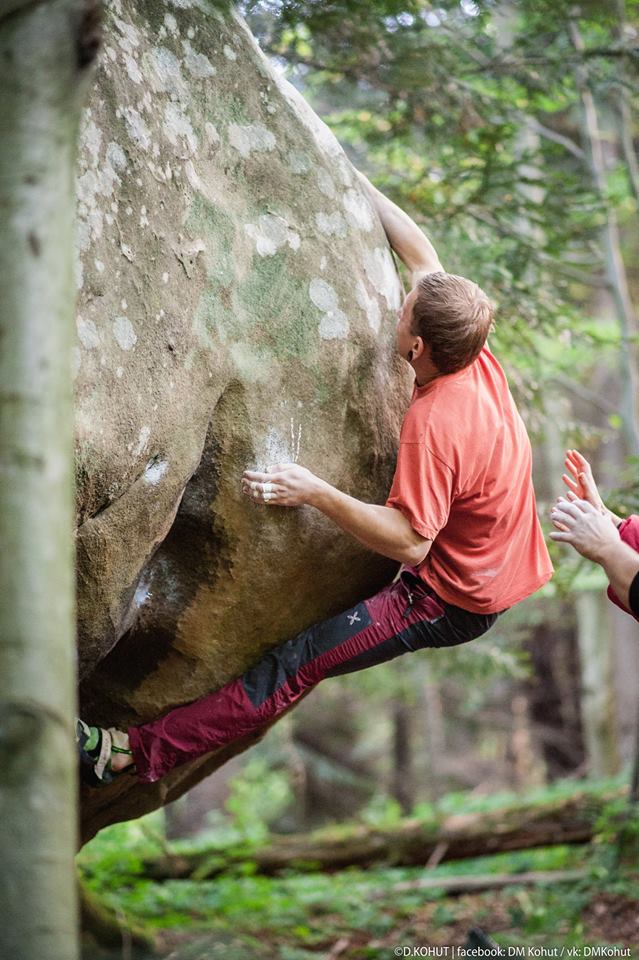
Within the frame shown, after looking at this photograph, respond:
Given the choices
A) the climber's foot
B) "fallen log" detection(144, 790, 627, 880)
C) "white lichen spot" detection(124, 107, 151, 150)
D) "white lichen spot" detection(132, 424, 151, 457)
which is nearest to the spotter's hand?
"white lichen spot" detection(132, 424, 151, 457)

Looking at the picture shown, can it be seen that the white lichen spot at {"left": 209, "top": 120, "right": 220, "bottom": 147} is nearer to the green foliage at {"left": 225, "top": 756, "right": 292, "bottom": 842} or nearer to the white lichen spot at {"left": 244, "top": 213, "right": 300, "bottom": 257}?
the white lichen spot at {"left": 244, "top": 213, "right": 300, "bottom": 257}

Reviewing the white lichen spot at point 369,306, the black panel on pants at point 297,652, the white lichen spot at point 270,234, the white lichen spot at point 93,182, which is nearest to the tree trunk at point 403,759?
the black panel on pants at point 297,652

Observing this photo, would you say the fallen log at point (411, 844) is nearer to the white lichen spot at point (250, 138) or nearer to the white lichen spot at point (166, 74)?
the white lichen spot at point (250, 138)

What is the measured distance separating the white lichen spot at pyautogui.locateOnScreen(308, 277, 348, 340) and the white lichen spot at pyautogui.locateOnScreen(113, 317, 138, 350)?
99 centimetres

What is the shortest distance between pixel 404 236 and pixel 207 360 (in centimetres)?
145

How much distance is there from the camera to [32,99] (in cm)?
194

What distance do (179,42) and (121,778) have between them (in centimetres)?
343

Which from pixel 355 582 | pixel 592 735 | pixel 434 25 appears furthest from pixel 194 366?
pixel 592 735

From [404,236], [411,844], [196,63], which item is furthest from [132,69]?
[411,844]

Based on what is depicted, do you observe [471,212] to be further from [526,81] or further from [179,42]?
[179,42]

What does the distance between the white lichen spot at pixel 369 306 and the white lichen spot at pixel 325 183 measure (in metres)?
0.46

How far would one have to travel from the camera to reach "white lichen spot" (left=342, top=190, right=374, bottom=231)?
Result: 4379 mm

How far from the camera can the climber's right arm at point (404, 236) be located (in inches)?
180

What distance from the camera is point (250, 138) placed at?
4.10m
